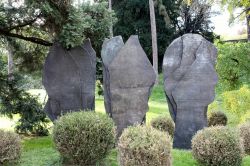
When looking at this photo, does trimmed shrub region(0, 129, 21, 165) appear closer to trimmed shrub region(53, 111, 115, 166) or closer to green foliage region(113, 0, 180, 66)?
trimmed shrub region(53, 111, 115, 166)

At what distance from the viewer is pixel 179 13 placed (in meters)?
31.7

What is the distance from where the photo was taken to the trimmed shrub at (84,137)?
6.99m

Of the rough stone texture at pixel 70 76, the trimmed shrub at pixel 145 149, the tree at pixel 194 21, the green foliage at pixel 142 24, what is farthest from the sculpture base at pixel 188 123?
the tree at pixel 194 21

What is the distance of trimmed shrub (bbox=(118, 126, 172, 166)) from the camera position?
20.7 feet

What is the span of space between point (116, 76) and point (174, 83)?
1425 millimetres

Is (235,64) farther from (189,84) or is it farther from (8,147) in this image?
(8,147)

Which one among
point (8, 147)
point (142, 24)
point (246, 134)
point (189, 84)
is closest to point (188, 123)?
point (189, 84)

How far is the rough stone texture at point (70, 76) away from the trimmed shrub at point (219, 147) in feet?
10.7

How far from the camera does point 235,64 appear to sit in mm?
14203

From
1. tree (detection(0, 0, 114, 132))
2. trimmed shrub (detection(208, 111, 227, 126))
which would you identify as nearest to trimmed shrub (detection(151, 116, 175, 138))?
trimmed shrub (detection(208, 111, 227, 126))

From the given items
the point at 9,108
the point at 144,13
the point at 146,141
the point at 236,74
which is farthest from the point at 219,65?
the point at 144,13

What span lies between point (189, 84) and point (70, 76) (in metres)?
2.78

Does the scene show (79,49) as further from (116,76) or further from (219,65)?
(219,65)

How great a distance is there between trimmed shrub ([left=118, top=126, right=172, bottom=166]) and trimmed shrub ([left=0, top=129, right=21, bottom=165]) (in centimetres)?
197
